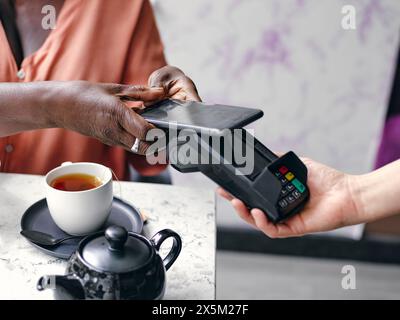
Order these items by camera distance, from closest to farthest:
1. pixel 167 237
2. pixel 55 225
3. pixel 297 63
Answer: pixel 167 237 → pixel 55 225 → pixel 297 63

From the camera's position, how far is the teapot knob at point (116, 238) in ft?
2.01

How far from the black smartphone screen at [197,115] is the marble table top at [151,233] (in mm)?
205

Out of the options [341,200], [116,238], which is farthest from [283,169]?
[116,238]

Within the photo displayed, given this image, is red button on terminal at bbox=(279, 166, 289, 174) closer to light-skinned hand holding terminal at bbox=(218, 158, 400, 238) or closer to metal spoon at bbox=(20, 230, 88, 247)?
light-skinned hand holding terminal at bbox=(218, 158, 400, 238)

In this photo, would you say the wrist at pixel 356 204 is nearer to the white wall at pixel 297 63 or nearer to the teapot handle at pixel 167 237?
the teapot handle at pixel 167 237

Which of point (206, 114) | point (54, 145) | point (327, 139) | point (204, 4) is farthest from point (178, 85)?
point (327, 139)

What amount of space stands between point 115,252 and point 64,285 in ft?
0.25

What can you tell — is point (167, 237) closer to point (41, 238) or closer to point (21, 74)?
point (41, 238)

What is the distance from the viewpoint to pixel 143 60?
117cm

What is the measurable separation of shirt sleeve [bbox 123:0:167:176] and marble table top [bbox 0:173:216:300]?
0.17 meters

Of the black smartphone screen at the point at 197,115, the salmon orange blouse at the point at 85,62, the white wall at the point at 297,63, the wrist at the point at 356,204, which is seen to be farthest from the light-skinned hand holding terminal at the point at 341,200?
the white wall at the point at 297,63

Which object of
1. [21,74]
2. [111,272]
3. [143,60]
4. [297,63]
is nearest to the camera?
[111,272]

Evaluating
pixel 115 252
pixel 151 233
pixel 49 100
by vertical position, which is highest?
pixel 49 100
